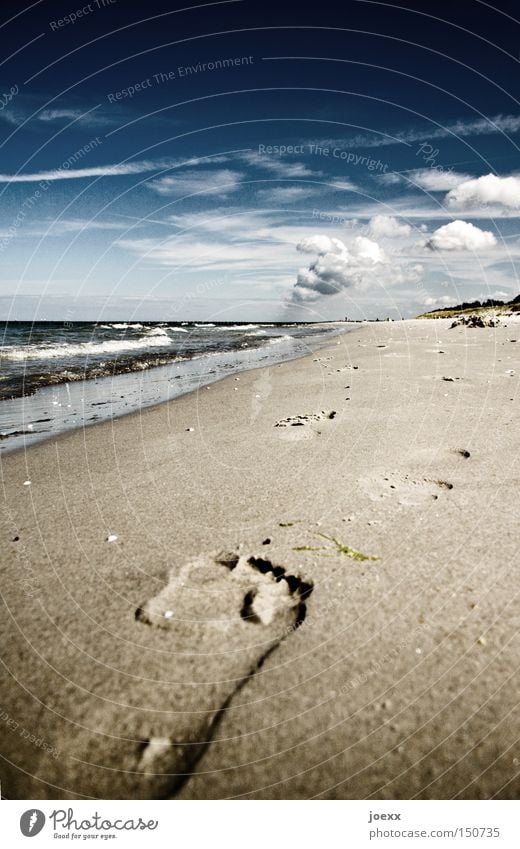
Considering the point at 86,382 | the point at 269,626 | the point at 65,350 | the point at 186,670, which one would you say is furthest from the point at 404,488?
the point at 65,350

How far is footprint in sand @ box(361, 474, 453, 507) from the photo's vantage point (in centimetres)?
425

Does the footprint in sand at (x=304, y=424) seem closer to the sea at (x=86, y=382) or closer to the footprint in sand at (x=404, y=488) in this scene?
the footprint in sand at (x=404, y=488)

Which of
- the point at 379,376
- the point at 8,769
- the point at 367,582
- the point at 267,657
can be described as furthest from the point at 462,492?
the point at 379,376

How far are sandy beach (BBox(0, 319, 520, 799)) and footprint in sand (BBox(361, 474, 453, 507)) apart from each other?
3cm

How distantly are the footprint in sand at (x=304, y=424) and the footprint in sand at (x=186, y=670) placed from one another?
3.28 m

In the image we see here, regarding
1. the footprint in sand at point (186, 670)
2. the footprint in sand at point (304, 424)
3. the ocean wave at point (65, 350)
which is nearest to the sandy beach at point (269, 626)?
the footprint in sand at point (186, 670)

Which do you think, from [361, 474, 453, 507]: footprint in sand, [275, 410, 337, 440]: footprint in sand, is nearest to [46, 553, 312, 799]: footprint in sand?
[361, 474, 453, 507]: footprint in sand

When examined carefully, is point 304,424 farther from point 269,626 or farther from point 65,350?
point 65,350

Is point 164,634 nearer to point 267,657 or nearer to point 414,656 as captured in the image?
point 267,657

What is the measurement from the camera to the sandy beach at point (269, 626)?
6.81 ft

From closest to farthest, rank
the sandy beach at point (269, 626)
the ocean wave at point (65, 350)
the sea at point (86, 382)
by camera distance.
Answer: the sandy beach at point (269, 626)
the sea at point (86, 382)
the ocean wave at point (65, 350)

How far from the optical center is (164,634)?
2.81 meters

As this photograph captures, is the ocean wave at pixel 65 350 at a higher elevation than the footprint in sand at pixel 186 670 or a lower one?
higher
